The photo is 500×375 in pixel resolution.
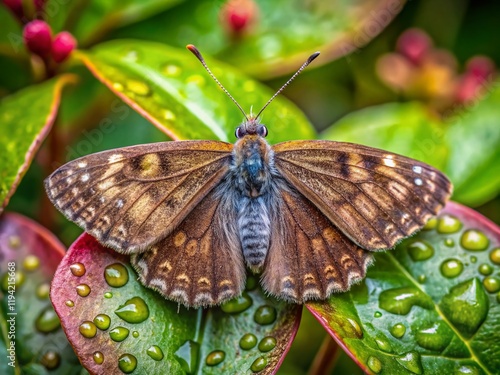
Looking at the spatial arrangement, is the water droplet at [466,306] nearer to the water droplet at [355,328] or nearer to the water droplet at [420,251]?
the water droplet at [420,251]

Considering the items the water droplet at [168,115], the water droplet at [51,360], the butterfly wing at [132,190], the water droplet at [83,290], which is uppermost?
the water droplet at [168,115]

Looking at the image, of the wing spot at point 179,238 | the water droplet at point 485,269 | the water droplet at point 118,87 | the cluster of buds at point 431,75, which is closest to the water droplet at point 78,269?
the wing spot at point 179,238

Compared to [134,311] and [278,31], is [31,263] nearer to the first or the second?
[134,311]

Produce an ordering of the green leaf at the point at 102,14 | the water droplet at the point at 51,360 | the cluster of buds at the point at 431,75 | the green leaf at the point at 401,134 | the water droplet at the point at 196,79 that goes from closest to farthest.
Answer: the water droplet at the point at 51,360
the water droplet at the point at 196,79
the green leaf at the point at 401,134
the green leaf at the point at 102,14
the cluster of buds at the point at 431,75

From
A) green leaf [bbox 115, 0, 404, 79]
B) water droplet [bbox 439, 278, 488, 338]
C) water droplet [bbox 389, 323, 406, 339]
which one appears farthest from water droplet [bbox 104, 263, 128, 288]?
green leaf [bbox 115, 0, 404, 79]

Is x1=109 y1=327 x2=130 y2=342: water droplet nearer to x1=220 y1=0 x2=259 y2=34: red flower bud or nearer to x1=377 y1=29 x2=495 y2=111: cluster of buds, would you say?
x1=220 y1=0 x2=259 y2=34: red flower bud

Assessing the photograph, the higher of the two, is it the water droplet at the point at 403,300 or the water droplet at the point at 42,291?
the water droplet at the point at 403,300
